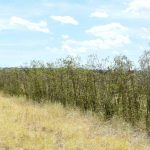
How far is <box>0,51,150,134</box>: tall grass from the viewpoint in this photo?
14039 millimetres

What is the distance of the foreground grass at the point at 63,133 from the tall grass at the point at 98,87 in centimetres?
75

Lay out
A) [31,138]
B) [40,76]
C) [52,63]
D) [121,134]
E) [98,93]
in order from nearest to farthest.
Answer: [31,138], [121,134], [98,93], [52,63], [40,76]

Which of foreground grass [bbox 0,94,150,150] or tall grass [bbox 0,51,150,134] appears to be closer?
foreground grass [bbox 0,94,150,150]

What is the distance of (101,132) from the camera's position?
1284cm

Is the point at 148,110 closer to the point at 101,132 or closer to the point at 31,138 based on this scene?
the point at 101,132

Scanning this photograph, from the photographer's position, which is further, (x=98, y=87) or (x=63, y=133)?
(x=98, y=87)

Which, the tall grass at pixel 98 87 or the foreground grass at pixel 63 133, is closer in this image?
the foreground grass at pixel 63 133

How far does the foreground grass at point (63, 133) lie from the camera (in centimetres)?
1074

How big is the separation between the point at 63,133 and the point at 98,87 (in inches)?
205

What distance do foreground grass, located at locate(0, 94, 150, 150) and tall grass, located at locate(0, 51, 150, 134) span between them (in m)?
0.75

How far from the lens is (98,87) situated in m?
17.3

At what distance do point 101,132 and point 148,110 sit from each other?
5.90ft

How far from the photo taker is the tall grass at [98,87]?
14.0 metres

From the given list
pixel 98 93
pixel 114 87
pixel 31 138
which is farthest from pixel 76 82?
pixel 31 138
